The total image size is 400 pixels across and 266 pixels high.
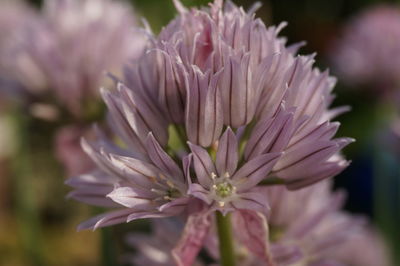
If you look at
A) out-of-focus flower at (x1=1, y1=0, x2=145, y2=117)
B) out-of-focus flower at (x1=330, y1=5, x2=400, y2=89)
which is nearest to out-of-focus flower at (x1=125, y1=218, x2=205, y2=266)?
out-of-focus flower at (x1=1, y1=0, x2=145, y2=117)

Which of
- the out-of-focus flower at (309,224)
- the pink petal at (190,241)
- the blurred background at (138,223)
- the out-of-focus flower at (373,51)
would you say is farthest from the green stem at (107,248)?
the out-of-focus flower at (373,51)

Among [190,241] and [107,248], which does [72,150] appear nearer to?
[107,248]

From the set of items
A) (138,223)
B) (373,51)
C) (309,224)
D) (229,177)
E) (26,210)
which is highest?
(373,51)

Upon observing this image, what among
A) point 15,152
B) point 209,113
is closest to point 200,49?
point 209,113

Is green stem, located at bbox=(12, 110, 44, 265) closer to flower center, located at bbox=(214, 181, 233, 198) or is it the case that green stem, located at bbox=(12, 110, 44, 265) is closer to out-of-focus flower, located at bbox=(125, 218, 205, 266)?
out-of-focus flower, located at bbox=(125, 218, 205, 266)

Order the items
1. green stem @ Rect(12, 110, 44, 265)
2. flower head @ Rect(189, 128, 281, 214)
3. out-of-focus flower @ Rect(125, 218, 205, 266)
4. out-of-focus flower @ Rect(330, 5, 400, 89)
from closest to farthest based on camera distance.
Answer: flower head @ Rect(189, 128, 281, 214) → out-of-focus flower @ Rect(125, 218, 205, 266) → green stem @ Rect(12, 110, 44, 265) → out-of-focus flower @ Rect(330, 5, 400, 89)

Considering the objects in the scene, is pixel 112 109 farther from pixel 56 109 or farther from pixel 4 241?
pixel 4 241

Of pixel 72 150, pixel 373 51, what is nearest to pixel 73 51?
pixel 72 150
